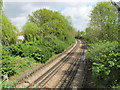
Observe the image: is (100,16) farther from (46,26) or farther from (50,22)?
(46,26)

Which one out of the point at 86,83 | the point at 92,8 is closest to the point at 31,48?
the point at 86,83

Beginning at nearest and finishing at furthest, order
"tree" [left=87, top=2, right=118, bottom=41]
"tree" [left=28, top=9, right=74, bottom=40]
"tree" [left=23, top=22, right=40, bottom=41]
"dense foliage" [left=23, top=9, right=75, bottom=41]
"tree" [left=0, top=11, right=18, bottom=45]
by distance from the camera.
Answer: "tree" [left=87, top=2, right=118, bottom=41] → "tree" [left=0, top=11, right=18, bottom=45] → "tree" [left=23, top=22, right=40, bottom=41] → "dense foliage" [left=23, top=9, right=75, bottom=41] → "tree" [left=28, top=9, right=74, bottom=40]

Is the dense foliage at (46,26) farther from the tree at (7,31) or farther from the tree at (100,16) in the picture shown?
the tree at (100,16)

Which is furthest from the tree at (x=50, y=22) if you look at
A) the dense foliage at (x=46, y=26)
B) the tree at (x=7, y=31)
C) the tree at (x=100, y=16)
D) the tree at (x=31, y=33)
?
the tree at (x=100, y=16)

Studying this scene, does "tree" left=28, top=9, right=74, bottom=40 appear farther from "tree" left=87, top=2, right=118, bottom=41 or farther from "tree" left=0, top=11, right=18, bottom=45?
"tree" left=87, top=2, right=118, bottom=41

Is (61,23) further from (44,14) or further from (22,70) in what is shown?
(22,70)

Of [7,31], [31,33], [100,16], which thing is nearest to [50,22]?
[31,33]

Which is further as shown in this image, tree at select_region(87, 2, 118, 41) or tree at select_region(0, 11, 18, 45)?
tree at select_region(0, 11, 18, 45)

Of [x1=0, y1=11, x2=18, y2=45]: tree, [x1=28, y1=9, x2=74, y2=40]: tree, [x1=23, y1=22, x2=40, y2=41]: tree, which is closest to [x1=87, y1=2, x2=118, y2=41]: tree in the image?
[x1=28, y1=9, x2=74, y2=40]: tree

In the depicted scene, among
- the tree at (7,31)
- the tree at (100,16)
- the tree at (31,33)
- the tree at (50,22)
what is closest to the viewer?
the tree at (100,16)

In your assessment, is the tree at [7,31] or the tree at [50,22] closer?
the tree at [7,31]

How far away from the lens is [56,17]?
1271 inches

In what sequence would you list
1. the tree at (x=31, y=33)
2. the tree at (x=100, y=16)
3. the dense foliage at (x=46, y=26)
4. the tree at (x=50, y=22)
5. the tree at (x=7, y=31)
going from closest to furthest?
the tree at (x=100, y=16) < the tree at (x=7, y=31) < the tree at (x=31, y=33) < the dense foliage at (x=46, y=26) < the tree at (x=50, y=22)

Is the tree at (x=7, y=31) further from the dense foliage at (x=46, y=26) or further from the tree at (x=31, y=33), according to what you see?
the dense foliage at (x=46, y=26)
